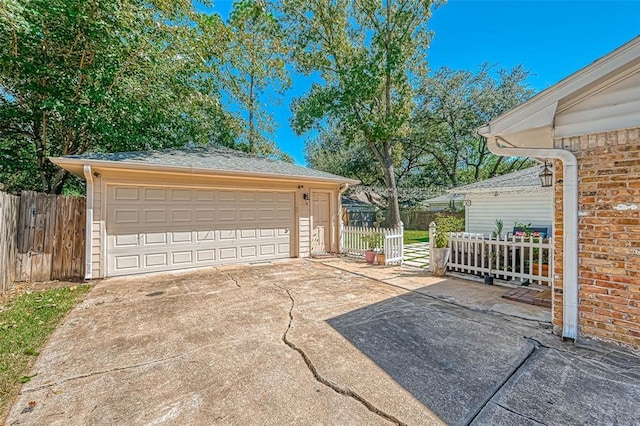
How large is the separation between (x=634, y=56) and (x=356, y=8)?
1286 cm

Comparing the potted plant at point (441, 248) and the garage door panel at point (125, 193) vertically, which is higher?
the garage door panel at point (125, 193)

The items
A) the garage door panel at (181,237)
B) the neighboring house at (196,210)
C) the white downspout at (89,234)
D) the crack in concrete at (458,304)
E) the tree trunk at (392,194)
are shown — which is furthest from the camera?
the tree trunk at (392,194)

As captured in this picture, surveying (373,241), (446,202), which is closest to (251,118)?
(373,241)

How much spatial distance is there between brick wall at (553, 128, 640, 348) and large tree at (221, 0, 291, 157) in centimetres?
540

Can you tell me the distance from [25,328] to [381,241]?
7101mm

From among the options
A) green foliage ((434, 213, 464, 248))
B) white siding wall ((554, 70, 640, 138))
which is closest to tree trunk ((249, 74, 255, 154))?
green foliage ((434, 213, 464, 248))

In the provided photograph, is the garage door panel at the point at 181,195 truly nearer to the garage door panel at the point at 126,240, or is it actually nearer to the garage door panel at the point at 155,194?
the garage door panel at the point at 155,194

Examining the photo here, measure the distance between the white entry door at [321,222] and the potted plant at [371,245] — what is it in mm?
1284

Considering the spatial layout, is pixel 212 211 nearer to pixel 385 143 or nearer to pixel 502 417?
pixel 502 417

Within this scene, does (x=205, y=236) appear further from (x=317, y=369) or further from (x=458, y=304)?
(x=458, y=304)

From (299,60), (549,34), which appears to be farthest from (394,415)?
(299,60)

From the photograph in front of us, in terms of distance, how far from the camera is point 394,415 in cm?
210

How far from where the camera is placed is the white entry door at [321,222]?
921cm

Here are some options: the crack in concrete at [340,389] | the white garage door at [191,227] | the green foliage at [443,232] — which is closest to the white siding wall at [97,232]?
the white garage door at [191,227]
